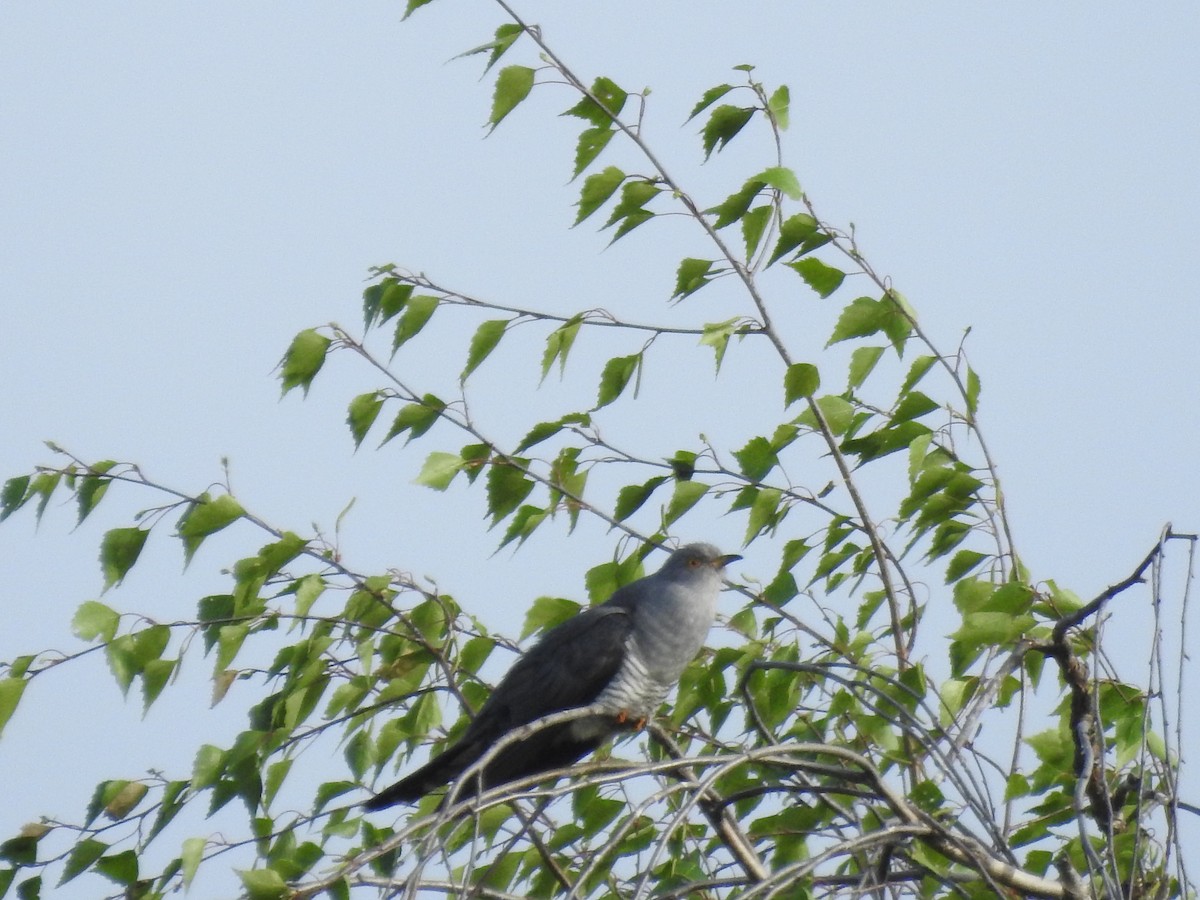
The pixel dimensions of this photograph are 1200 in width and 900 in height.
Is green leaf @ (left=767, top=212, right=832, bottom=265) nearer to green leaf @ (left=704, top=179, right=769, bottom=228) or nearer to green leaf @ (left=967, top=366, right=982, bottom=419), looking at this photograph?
→ green leaf @ (left=704, top=179, right=769, bottom=228)

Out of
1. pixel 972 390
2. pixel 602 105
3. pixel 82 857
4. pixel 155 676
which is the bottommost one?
pixel 82 857

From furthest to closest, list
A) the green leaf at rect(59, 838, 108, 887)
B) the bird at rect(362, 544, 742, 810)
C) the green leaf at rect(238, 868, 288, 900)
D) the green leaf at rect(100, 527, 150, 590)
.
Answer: the bird at rect(362, 544, 742, 810)
the green leaf at rect(100, 527, 150, 590)
the green leaf at rect(59, 838, 108, 887)
the green leaf at rect(238, 868, 288, 900)

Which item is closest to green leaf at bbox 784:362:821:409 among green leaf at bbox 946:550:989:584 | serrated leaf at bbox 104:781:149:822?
green leaf at bbox 946:550:989:584

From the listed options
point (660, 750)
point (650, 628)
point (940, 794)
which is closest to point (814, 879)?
point (940, 794)

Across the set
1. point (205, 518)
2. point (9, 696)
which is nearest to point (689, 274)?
point (205, 518)

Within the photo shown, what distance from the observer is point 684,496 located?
12.0 ft

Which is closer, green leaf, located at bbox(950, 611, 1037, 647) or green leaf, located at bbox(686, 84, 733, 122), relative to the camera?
green leaf, located at bbox(950, 611, 1037, 647)

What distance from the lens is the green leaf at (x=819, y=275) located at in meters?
3.64

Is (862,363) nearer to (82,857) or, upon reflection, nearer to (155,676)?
(155,676)

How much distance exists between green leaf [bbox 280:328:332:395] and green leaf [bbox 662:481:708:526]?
1.01 metres

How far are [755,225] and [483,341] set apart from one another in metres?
0.77

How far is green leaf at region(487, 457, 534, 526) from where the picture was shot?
3730 millimetres

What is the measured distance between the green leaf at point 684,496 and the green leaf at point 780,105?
3.19 ft

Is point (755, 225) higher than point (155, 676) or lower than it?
higher
